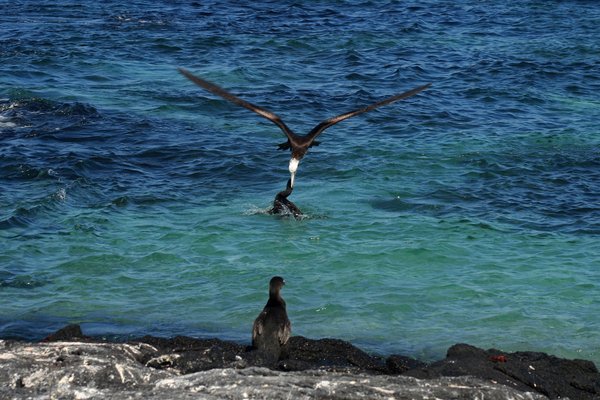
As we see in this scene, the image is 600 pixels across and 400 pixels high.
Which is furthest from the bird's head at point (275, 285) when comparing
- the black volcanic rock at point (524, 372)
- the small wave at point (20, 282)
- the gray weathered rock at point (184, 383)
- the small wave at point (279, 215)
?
the small wave at point (279, 215)

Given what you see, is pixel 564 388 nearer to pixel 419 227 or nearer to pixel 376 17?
pixel 419 227

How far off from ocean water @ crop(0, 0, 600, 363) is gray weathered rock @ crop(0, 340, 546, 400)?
2760mm

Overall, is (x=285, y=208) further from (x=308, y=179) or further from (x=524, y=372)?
(x=524, y=372)

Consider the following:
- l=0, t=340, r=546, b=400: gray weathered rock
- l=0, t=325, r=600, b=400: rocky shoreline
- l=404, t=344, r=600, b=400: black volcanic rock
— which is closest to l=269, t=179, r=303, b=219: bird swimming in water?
l=0, t=325, r=600, b=400: rocky shoreline

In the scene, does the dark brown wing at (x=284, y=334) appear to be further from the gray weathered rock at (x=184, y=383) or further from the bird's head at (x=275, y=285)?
the gray weathered rock at (x=184, y=383)

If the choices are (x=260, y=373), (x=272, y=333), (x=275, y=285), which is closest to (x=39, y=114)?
(x=275, y=285)

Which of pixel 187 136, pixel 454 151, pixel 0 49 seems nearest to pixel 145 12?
pixel 0 49

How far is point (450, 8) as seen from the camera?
31.4 m

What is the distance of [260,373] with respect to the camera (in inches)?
335

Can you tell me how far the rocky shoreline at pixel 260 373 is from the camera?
8141 millimetres

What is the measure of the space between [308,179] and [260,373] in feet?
30.6

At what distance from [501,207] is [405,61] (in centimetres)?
953

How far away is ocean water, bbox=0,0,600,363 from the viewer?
498 inches

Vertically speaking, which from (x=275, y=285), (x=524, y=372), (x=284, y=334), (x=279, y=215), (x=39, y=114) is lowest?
(x=279, y=215)
